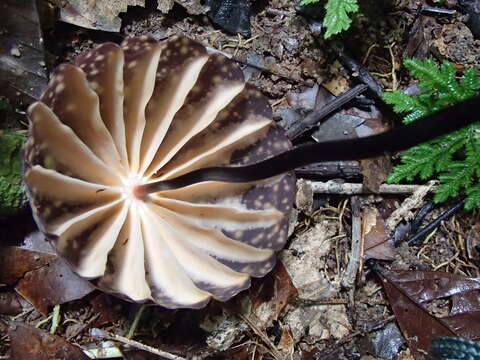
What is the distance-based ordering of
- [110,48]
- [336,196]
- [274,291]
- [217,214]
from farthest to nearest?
1. [336,196]
2. [274,291]
3. [217,214]
4. [110,48]

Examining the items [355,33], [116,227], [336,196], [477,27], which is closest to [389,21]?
[355,33]

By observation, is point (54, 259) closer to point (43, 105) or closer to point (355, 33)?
point (43, 105)

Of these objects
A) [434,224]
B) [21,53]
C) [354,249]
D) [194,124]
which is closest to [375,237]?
[354,249]

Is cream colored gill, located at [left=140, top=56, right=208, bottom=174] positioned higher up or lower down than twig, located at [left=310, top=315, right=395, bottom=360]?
higher up

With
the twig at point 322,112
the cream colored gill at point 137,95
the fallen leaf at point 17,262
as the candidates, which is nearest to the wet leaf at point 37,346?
the fallen leaf at point 17,262

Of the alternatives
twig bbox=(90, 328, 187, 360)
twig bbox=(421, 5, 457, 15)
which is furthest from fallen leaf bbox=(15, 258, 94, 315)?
twig bbox=(421, 5, 457, 15)

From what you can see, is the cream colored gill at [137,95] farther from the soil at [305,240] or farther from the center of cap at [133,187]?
the soil at [305,240]

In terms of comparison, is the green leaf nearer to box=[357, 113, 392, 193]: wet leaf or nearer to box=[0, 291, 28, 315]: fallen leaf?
box=[357, 113, 392, 193]: wet leaf
